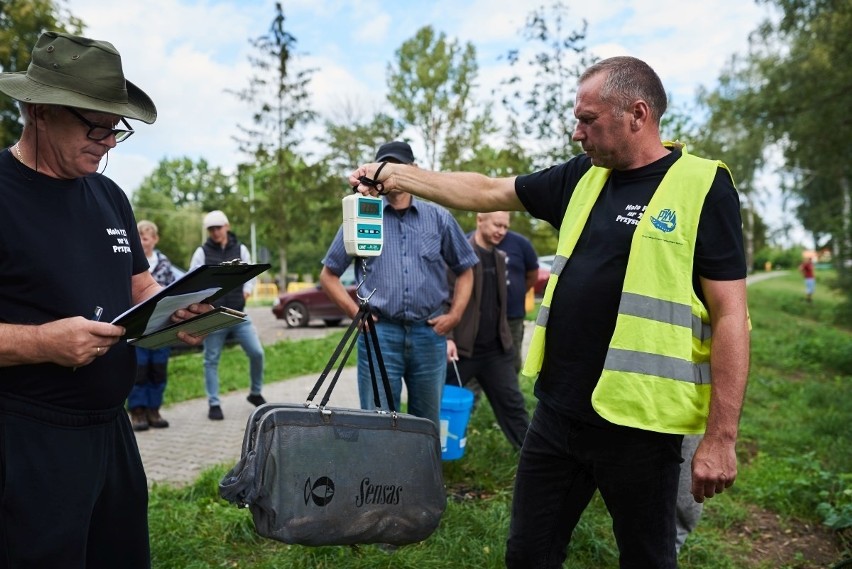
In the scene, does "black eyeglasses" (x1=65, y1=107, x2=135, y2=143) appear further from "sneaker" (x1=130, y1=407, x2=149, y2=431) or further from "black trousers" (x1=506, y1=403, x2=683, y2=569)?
"sneaker" (x1=130, y1=407, x2=149, y2=431)

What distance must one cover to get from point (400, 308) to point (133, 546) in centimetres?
214

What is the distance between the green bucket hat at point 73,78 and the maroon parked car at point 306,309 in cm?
1497

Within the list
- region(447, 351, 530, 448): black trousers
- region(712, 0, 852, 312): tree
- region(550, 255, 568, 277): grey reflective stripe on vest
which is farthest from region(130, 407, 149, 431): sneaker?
region(712, 0, 852, 312): tree

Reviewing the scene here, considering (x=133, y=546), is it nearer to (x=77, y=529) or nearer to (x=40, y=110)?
(x=77, y=529)

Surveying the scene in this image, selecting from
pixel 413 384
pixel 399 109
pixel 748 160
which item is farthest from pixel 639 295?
pixel 748 160

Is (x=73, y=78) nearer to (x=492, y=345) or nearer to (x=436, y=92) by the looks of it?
(x=492, y=345)

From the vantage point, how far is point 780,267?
2800 inches

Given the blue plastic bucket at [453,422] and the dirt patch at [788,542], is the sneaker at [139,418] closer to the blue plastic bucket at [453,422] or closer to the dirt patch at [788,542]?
the blue plastic bucket at [453,422]

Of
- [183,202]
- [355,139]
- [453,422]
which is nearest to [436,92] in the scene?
[355,139]

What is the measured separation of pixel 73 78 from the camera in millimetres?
2137

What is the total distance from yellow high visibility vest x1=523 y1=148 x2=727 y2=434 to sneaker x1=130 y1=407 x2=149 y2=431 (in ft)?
19.0

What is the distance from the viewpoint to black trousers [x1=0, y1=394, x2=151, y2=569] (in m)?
2.04

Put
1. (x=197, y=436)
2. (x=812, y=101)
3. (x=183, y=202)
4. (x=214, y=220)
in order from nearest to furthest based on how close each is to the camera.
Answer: (x=197, y=436)
(x=214, y=220)
(x=812, y=101)
(x=183, y=202)

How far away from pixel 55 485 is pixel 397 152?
2691 mm
